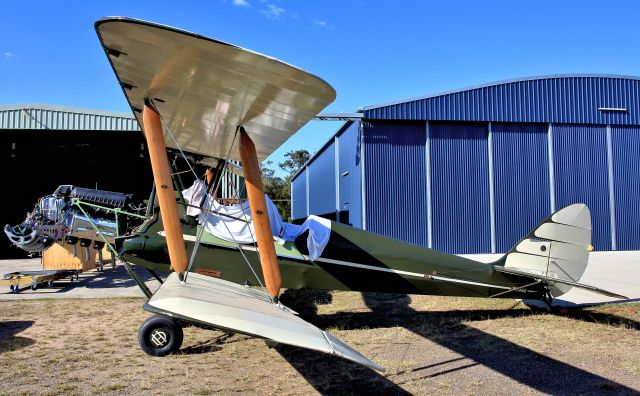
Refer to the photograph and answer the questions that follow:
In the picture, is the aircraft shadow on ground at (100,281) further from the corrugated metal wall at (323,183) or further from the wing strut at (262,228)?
the corrugated metal wall at (323,183)

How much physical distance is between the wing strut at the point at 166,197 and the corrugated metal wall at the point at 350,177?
41.6 feet

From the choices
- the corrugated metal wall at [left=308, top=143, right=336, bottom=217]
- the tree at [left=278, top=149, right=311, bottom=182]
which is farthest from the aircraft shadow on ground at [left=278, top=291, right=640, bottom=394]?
the tree at [left=278, top=149, right=311, bottom=182]

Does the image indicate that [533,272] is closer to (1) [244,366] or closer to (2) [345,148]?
(1) [244,366]

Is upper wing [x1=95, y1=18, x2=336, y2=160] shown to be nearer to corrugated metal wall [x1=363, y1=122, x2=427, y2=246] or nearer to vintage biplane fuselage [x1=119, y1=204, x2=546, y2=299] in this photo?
vintage biplane fuselage [x1=119, y1=204, x2=546, y2=299]

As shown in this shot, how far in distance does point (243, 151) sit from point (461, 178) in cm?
1378

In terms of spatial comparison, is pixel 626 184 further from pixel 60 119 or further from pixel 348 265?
pixel 60 119

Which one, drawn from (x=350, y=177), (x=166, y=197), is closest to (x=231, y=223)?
(x=166, y=197)

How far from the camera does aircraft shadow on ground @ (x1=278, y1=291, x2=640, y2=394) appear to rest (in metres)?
4.41

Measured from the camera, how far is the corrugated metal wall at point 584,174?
1803 centimetres

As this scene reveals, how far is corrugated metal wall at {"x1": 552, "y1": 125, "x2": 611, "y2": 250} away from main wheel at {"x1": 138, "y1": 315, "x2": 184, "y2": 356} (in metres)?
16.8

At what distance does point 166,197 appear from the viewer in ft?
14.4

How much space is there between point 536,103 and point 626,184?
5.18m

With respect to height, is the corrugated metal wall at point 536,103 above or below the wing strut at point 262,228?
above


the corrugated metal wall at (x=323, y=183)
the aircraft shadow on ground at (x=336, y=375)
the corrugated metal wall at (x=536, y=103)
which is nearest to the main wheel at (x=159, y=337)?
the aircraft shadow on ground at (x=336, y=375)
